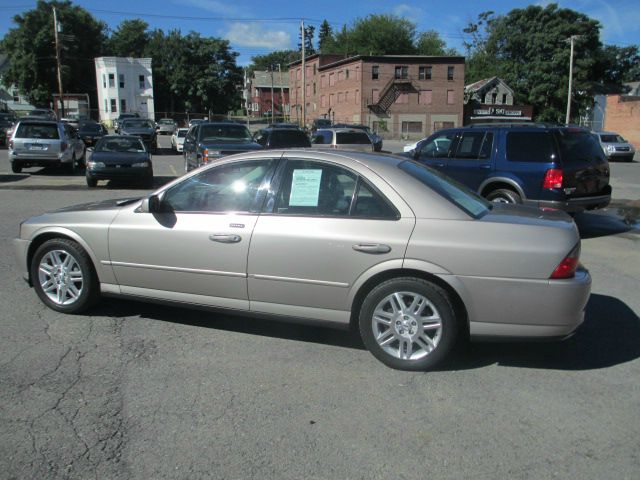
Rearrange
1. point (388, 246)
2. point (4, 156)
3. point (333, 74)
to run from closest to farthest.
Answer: point (388, 246) → point (4, 156) → point (333, 74)

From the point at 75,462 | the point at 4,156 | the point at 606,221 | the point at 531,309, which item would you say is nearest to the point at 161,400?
Answer: the point at 75,462

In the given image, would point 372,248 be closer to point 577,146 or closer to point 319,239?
point 319,239

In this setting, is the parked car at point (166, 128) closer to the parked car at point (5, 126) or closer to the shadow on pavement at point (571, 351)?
the parked car at point (5, 126)

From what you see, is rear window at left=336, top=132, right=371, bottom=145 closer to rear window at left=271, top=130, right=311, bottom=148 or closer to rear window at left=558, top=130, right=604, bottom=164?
rear window at left=271, top=130, right=311, bottom=148

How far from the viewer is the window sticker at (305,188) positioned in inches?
173

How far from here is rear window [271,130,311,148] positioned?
18.9m

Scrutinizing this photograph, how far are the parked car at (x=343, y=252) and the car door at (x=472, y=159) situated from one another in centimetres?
484

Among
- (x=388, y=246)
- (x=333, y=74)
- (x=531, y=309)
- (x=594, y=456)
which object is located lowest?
(x=594, y=456)

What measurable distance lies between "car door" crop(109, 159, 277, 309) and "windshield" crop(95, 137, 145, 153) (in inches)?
463

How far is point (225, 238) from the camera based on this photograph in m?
4.45

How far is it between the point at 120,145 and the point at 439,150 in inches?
382

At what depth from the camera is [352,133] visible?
20125 mm

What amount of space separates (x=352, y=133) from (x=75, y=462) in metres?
18.0

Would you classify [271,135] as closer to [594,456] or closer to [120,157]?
[120,157]
